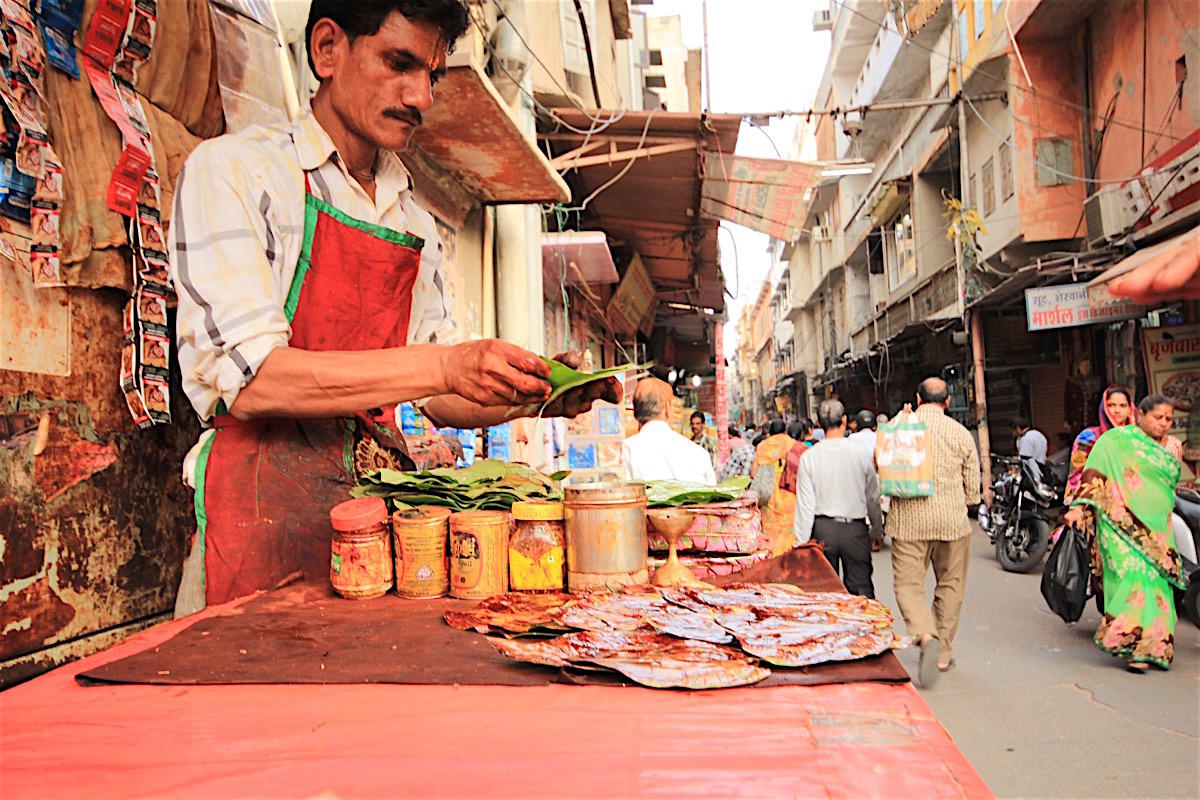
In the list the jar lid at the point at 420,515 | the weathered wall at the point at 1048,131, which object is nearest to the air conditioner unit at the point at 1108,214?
the weathered wall at the point at 1048,131

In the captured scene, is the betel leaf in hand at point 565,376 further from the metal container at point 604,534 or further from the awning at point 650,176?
the awning at point 650,176

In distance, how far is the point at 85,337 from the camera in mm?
1979

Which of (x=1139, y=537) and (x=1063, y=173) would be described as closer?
(x=1139, y=537)

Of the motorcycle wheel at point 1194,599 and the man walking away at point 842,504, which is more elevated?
the man walking away at point 842,504

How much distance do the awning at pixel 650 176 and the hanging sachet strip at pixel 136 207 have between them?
4869 millimetres

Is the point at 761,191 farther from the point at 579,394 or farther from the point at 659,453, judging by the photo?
the point at 579,394

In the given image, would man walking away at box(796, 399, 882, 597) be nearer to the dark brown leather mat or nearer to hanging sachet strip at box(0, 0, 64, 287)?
the dark brown leather mat

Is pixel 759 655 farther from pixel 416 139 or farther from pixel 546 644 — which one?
pixel 416 139

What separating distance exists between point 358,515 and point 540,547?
386mm

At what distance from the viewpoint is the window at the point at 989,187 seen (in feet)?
45.4

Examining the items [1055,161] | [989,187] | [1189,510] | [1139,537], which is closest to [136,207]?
[1139,537]

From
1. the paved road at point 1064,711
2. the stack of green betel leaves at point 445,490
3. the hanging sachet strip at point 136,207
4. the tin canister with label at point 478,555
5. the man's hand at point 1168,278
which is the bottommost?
the paved road at point 1064,711

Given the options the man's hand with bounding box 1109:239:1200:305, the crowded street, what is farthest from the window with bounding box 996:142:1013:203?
the crowded street

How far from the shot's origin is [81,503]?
1.92m
